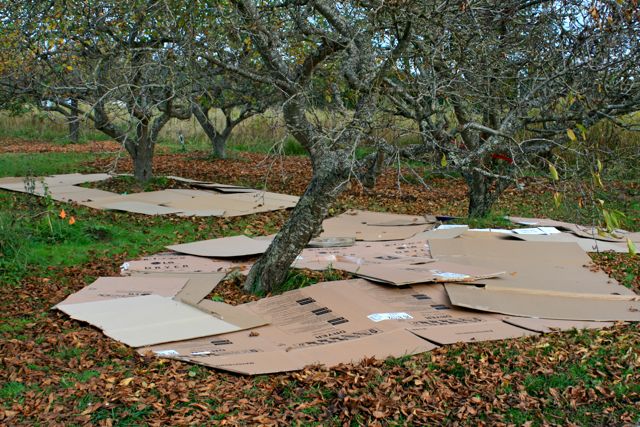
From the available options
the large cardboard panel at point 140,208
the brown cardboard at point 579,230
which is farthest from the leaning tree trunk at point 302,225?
the large cardboard panel at point 140,208

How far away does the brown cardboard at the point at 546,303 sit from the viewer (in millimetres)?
5031

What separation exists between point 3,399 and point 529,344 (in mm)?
3126

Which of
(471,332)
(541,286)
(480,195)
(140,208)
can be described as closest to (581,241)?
(480,195)

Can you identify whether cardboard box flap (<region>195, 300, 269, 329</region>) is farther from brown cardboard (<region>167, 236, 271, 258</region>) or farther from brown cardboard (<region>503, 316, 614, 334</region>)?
brown cardboard (<region>503, 316, 614, 334</region>)

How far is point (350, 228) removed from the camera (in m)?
8.23

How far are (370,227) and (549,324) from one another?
3.62 meters

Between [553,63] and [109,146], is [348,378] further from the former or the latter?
[109,146]

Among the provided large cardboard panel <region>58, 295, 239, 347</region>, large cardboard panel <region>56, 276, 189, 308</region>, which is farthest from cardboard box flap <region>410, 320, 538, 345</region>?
large cardboard panel <region>56, 276, 189, 308</region>

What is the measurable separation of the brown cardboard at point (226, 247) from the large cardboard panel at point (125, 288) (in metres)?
0.86

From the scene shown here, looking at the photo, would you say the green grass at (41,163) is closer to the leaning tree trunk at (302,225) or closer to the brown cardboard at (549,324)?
the leaning tree trunk at (302,225)

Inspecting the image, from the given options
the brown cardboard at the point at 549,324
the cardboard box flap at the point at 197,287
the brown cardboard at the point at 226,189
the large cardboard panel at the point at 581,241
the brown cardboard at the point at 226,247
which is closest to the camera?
the brown cardboard at the point at 549,324

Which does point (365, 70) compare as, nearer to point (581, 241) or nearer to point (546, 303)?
point (546, 303)

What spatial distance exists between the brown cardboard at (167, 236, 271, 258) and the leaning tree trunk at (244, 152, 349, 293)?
0.99m

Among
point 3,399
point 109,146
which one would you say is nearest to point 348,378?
point 3,399
